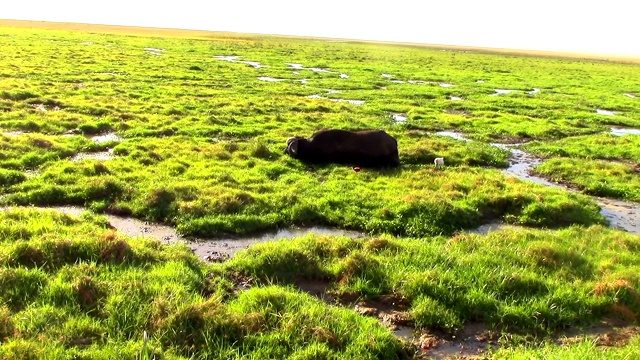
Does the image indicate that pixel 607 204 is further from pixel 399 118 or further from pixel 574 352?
pixel 399 118

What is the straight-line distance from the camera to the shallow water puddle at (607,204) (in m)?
11.4

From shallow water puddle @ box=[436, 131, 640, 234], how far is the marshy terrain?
0.28ft

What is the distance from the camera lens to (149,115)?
20.6 meters

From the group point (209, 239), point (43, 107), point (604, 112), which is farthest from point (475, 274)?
point (604, 112)

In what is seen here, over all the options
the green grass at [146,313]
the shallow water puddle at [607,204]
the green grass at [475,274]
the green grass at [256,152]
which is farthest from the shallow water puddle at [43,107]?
the shallow water puddle at [607,204]

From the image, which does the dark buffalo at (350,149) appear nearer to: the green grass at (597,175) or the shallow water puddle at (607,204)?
the shallow water puddle at (607,204)

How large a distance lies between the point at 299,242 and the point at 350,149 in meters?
6.58

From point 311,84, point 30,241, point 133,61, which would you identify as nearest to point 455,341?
point 30,241

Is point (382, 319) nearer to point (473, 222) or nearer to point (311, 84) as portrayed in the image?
point (473, 222)

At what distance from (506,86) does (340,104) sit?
21.9 metres

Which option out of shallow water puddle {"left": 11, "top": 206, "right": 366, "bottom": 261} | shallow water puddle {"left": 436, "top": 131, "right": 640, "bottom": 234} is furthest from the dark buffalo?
shallow water puddle {"left": 11, "top": 206, "right": 366, "bottom": 261}

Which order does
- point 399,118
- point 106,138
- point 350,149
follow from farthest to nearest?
point 399,118 < point 106,138 < point 350,149

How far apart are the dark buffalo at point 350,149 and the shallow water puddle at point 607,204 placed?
3.92 metres

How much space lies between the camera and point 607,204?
12812 millimetres
